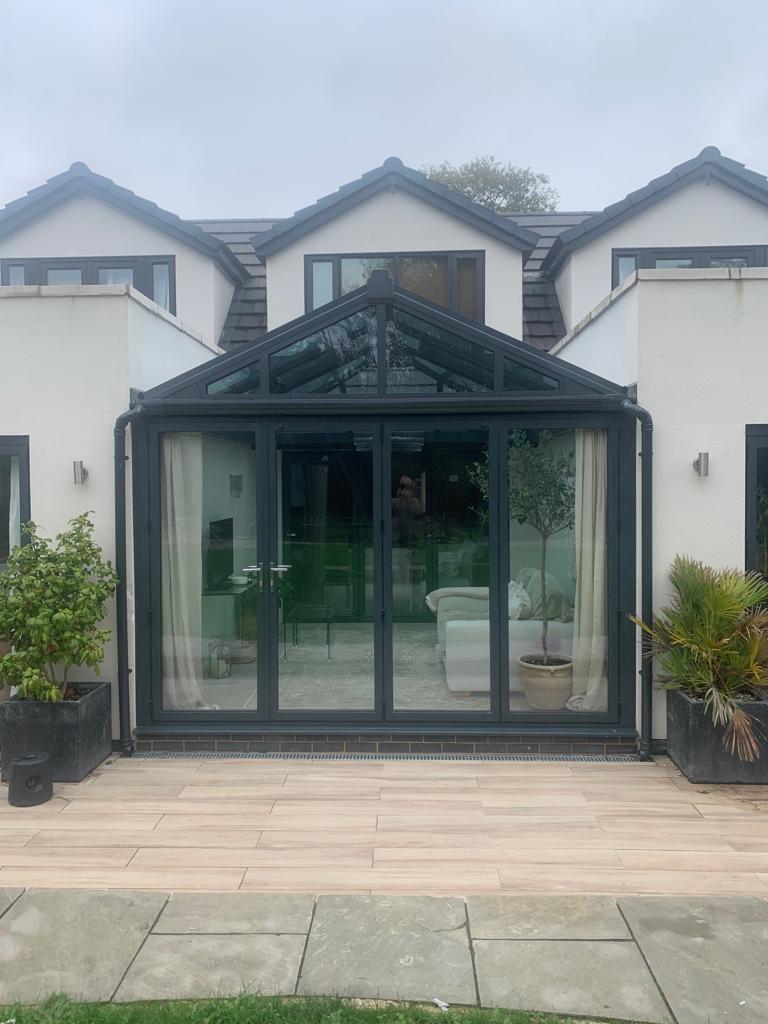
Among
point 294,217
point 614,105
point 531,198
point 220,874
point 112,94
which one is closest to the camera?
point 220,874

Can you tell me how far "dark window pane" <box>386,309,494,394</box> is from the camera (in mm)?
6328

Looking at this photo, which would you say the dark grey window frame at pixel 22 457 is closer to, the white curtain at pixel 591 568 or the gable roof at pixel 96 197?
the white curtain at pixel 591 568

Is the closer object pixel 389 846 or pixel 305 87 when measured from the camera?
pixel 389 846

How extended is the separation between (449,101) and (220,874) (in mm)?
17671

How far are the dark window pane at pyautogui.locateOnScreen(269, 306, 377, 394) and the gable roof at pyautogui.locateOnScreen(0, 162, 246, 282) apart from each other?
5.34 meters

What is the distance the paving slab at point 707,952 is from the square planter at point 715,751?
1.65 meters

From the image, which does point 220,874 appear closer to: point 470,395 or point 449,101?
Answer: point 470,395

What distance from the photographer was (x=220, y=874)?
14.3 feet

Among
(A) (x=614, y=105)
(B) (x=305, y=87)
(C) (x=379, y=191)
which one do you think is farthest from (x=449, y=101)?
(C) (x=379, y=191)

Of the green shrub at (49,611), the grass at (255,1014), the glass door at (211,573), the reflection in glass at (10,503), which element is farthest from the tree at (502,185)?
the grass at (255,1014)

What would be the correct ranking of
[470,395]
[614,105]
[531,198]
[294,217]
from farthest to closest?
[531,198], [614,105], [294,217], [470,395]

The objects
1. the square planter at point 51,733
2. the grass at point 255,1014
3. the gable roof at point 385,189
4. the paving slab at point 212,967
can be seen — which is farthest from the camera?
the gable roof at point 385,189

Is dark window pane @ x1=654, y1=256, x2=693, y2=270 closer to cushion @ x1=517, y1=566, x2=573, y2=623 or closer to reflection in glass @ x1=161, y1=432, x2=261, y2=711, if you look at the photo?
cushion @ x1=517, y1=566, x2=573, y2=623

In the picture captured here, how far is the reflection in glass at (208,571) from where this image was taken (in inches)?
255
